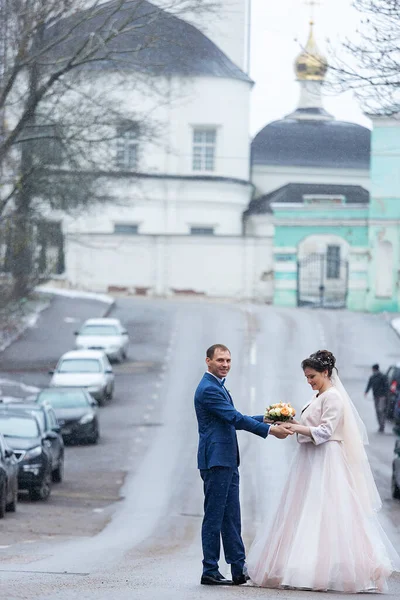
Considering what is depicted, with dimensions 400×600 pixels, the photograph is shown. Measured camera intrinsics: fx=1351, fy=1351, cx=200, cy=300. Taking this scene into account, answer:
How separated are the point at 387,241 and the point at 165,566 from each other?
48.1 metres

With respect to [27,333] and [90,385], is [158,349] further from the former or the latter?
[90,385]

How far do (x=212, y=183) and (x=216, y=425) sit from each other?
6154 centimetres

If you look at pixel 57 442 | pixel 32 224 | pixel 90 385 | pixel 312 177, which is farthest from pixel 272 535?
pixel 312 177

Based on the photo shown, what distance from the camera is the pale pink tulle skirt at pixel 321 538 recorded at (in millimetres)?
10328

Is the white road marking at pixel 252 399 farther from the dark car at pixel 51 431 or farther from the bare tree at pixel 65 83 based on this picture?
the dark car at pixel 51 431

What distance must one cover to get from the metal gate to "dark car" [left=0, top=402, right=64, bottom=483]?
124ft

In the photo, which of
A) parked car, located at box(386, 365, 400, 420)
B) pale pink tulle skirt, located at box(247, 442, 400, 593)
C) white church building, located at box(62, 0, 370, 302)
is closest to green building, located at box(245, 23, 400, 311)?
white church building, located at box(62, 0, 370, 302)

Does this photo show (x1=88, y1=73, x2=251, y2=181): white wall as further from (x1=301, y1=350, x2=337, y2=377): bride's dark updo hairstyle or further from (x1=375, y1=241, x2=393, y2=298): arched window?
(x1=301, y1=350, x2=337, y2=377): bride's dark updo hairstyle

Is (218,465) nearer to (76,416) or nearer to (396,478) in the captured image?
(396,478)

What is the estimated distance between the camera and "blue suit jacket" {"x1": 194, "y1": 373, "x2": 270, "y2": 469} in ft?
34.6

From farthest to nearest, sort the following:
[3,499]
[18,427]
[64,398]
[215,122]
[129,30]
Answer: [215,122]
[64,398]
[129,30]
[18,427]
[3,499]

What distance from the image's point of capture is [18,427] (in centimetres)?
2305

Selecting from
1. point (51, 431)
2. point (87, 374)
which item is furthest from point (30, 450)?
point (87, 374)

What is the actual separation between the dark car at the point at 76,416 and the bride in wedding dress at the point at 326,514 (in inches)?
745
